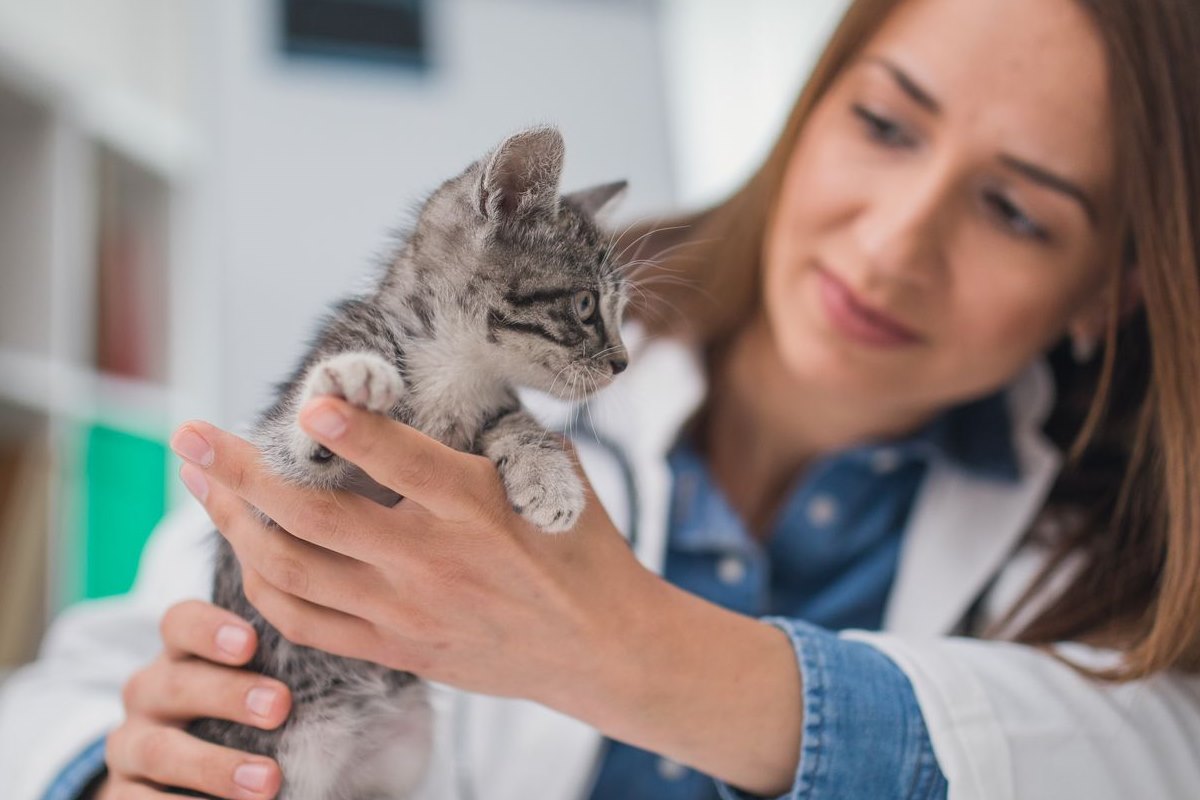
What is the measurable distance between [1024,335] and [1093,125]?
32cm

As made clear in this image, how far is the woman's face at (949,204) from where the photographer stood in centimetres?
→ 129

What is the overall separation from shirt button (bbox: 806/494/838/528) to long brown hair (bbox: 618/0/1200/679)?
0.37m

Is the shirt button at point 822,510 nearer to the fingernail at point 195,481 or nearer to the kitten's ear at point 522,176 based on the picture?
the kitten's ear at point 522,176

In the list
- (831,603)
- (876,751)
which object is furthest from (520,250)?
(831,603)

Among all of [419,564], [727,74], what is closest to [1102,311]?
[419,564]

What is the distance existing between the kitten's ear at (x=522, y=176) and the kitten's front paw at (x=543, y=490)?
268 mm

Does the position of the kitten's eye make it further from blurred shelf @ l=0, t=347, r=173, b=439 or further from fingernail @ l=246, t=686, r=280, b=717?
blurred shelf @ l=0, t=347, r=173, b=439

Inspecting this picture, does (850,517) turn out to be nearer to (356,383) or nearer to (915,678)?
(915,678)

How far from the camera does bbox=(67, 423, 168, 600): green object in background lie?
2.38 meters

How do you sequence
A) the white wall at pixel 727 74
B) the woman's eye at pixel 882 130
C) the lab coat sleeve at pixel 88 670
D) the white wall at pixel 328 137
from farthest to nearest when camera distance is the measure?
the white wall at pixel 727 74 → the white wall at pixel 328 137 → the woman's eye at pixel 882 130 → the lab coat sleeve at pixel 88 670

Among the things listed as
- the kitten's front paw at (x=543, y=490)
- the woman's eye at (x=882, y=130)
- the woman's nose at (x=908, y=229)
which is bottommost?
the kitten's front paw at (x=543, y=490)

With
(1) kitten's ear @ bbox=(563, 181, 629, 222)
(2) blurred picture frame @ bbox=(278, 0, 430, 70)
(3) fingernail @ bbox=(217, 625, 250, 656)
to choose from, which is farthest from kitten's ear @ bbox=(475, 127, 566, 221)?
(2) blurred picture frame @ bbox=(278, 0, 430, 70)

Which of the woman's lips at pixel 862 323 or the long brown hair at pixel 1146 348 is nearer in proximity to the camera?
the long brown hair at pixel 1146 348

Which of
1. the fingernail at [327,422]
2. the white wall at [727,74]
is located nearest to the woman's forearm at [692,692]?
the fingernail at [327,422]
